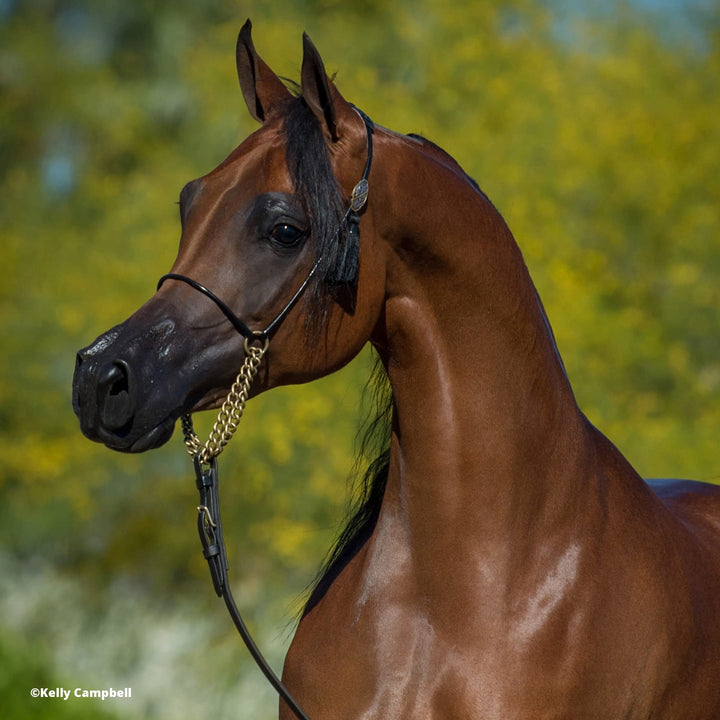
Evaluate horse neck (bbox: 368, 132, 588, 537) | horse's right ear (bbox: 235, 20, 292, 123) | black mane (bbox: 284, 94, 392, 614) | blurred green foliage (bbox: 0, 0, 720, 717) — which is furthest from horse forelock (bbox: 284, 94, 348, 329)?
blurred green foliage (bbox: 0, 0, 720, 717)

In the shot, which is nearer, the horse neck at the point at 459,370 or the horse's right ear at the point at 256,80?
the horse neck at the point at 459,370

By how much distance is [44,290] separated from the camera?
1122 cm

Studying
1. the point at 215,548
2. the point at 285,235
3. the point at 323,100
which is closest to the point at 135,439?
the point at 215,548

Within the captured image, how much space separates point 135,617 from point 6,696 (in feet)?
8.19

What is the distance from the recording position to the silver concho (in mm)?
2311

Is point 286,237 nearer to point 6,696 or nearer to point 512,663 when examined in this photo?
point 512,663

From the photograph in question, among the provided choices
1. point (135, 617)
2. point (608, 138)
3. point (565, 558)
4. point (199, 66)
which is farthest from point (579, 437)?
point (199, 66)

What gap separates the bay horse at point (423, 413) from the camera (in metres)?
2.28

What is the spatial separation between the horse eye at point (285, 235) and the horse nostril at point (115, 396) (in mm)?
390

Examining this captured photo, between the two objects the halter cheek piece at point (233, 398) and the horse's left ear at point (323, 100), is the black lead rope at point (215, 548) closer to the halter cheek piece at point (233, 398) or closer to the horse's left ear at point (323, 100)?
the halter cheek piece at point (233, 398)

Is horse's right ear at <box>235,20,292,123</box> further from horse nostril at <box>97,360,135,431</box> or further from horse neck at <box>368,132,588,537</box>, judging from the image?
horse nostril at <box>97,360,135,431</box>

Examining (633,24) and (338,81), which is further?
(633,24)

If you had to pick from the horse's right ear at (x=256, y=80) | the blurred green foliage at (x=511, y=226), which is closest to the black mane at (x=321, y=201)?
the horse's right ear at (x=256, y=80)

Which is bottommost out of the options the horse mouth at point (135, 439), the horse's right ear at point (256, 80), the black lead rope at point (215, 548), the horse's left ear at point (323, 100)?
the black lead rope at point (215, 548)
